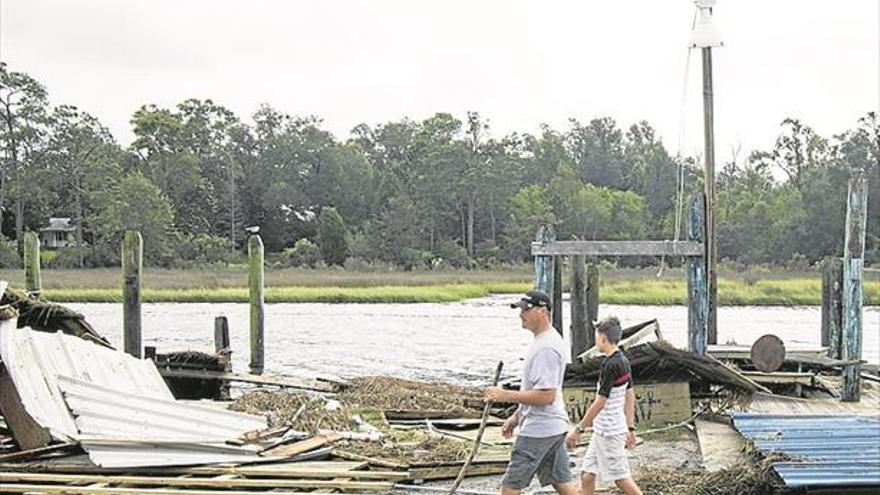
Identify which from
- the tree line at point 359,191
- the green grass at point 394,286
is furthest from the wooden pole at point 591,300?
the tree line at point 359,191

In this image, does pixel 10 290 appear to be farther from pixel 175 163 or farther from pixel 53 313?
pixel 175 163

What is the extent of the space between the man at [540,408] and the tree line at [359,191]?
54.3 metres

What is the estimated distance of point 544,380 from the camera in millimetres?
7480

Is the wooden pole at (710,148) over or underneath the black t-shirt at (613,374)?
over

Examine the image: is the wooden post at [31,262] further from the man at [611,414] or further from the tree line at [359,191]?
the tree line at [359,191]

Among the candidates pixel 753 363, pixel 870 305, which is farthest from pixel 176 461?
pixel 870 305

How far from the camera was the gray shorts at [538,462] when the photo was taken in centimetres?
762

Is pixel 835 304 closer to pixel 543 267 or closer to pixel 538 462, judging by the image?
pixel 543 267

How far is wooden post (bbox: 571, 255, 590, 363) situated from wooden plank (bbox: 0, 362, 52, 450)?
7.46 metres

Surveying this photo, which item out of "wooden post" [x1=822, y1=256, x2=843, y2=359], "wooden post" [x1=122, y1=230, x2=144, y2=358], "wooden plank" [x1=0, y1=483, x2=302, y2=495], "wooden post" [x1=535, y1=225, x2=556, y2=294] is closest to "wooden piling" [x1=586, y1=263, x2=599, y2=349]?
"wooden post" [x1=535, y1=225, x2=556, y2=294]

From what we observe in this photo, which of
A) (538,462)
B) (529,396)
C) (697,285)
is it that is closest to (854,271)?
(697,285)

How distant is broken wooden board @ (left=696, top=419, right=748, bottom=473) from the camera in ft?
34.2

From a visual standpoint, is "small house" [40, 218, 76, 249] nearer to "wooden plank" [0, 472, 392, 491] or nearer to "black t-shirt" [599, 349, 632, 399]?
"wooden plank" [0, 472, 392, 491]

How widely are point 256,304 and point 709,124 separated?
888 centimetres
